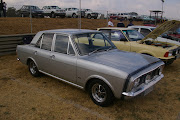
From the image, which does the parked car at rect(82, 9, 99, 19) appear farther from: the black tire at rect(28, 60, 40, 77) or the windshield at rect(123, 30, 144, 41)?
the black tire at rect(28, 60, 40, 77)

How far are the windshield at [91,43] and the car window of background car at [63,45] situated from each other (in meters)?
0.21

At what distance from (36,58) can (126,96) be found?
3.09m

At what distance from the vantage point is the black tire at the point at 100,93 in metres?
3.30

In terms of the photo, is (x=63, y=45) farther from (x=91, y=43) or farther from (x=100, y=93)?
(x=100, y=93)

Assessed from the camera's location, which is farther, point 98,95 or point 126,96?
point 98,95

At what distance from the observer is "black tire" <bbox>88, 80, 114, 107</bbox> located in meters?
3.30

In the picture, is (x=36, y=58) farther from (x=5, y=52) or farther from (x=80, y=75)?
(x=5, y=52)

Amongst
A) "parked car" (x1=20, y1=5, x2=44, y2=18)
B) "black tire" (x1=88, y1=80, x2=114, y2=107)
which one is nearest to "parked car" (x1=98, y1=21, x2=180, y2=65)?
"black tire" (x1=88, y1=80, x2=114, y2=107)

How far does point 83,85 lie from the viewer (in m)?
3.72

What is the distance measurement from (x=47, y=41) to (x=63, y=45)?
2.49ft

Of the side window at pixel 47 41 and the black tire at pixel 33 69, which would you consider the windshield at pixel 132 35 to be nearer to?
the side window at pixel 47 41

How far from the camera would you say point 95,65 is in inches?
135

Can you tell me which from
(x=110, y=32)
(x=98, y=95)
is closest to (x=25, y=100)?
(x=98, y=95)

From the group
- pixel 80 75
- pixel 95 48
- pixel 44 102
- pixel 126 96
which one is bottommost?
pixel 44 102
